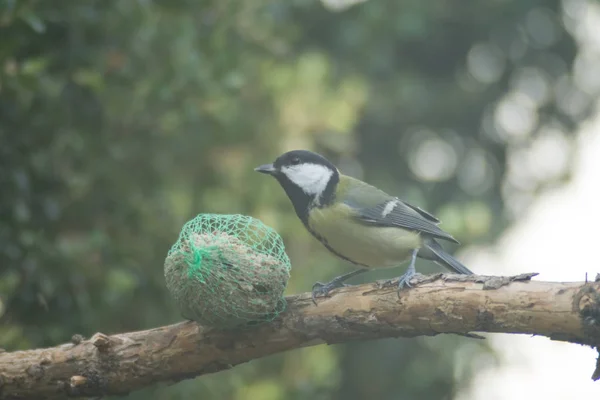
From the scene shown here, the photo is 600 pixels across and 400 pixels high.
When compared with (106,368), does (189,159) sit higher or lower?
higher

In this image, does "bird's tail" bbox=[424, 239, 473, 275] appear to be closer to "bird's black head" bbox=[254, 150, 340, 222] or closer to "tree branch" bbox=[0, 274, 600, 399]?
"bird's black head" bbox=[254, 150, 340, 222]

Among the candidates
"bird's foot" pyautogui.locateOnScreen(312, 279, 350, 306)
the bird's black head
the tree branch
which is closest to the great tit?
the bird's black head

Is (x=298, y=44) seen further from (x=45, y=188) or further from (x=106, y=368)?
(x=106, y=368)

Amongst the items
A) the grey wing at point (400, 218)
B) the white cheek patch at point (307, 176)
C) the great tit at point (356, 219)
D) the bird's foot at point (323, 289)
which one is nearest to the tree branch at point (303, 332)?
the bird's foot at point (323, 289)

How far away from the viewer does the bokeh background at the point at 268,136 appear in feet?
13.4

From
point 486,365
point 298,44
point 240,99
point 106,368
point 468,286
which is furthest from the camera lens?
point 298,44

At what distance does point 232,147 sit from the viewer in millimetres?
5352

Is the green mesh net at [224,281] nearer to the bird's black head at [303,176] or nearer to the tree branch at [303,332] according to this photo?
the tree branch at [303,332]

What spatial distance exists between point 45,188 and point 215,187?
1.41 meters

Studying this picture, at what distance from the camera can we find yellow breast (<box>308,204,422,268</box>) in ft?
12.1

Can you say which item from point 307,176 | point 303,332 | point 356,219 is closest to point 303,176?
point 307,176

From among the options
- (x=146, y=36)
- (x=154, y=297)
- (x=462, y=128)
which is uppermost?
(x=462, y=128)

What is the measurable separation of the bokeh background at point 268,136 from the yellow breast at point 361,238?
3.73ft

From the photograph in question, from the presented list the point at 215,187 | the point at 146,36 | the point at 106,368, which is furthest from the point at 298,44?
the point at 106,368
